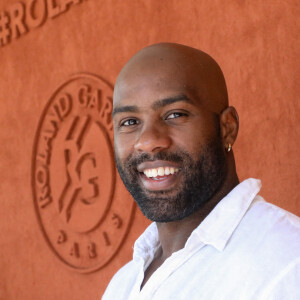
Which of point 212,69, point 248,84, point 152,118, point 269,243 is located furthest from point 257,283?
point 248,84

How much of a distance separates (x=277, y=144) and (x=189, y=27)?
2.95 feet

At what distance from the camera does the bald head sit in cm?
146

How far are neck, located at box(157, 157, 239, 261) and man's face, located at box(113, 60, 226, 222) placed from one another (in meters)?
0.03

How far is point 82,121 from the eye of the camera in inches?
157

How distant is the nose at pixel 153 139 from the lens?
1393 mm

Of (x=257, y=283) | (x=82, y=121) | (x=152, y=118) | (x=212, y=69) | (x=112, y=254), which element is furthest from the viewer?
(x=82, y=121)

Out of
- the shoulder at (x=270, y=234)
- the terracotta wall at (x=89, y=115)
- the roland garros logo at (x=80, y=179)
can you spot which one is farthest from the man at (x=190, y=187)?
the roland garros logo at (x=80, y=179)

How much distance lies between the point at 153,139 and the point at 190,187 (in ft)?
0.52

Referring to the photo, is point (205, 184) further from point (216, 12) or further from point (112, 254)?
point (112, 254)

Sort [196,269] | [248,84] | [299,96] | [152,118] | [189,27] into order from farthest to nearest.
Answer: [189,27], [248,84], [299,96], [152,118], [196,269]

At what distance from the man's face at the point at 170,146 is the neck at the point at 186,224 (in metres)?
0.03

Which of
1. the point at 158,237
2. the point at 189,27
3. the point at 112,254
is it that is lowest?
the point at 112,254

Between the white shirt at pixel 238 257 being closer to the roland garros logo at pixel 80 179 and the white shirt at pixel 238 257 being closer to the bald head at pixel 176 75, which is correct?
the bald head at pixel 176 75

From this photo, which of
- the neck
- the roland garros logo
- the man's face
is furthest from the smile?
the roland garros logo
